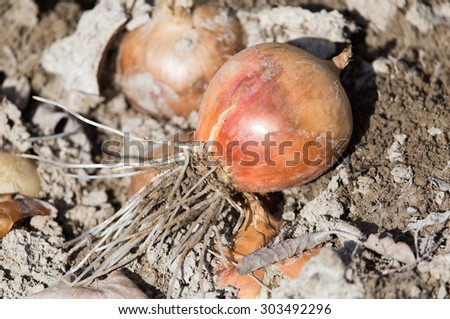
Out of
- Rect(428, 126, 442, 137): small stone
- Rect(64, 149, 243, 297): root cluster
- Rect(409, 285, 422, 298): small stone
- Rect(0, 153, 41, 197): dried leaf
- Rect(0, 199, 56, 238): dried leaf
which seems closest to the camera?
Rect(409, 285, 422, 298): small stone

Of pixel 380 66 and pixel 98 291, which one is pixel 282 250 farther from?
pixel 380 66

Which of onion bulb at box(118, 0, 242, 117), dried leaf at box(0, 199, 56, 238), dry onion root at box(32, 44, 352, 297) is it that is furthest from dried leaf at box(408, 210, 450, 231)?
dried leaf at box(0, 199, 56, 238)

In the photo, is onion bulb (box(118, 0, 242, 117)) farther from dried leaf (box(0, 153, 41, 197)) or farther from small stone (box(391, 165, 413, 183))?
small stone (box(391, 165, 413, 183))

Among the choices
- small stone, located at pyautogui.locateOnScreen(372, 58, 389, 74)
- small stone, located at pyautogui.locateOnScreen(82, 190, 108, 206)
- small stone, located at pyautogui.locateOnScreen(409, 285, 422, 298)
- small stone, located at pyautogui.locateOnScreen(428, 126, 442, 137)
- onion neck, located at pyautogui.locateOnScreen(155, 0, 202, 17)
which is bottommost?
small stone, located at pyautogui.locateOnScreen(82, 190, 108, 206)

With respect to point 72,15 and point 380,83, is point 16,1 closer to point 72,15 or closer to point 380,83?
point 72,15

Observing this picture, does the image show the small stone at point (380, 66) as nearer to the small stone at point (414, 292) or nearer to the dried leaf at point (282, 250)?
the dried leaf at point (282, 250)
